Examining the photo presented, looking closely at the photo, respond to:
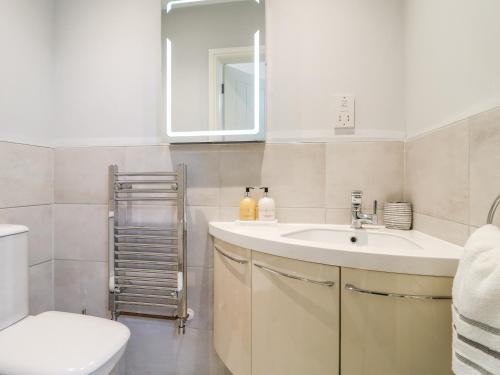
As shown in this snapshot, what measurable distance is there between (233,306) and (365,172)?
0.83 m

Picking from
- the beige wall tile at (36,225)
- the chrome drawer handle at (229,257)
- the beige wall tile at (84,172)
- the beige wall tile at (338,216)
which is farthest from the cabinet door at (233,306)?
the beige wall tile at (36,225)

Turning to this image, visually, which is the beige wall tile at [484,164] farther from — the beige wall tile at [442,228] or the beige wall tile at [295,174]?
the beige wall tile at [295,174]

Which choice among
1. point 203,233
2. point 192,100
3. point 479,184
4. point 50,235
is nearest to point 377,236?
point 479,184

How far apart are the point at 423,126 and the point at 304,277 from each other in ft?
2.53

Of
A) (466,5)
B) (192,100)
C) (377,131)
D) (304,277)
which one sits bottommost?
(304,277)

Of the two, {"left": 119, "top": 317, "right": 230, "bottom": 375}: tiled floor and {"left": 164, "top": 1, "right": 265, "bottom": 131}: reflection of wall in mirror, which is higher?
{"left": 164, "top": 1, "right": 265, "bottom": 131}: reflection of wall in mirror

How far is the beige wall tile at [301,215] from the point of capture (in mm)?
1327

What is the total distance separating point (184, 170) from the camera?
132 cm

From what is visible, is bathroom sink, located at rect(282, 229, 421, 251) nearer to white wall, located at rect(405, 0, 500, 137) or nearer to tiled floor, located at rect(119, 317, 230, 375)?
white wall, located at rect(405, 0, 500, 137)

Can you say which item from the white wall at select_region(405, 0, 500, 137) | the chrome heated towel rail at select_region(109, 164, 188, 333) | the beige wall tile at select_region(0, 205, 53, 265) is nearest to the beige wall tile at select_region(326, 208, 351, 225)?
the white wall at select_region(405, 0, 500, 137)

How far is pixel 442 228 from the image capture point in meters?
0.96

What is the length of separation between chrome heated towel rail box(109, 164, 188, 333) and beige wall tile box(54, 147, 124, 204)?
11 cm

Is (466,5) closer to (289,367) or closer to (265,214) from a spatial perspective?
(265,214)

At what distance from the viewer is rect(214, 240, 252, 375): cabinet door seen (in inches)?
40.4
